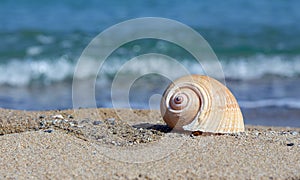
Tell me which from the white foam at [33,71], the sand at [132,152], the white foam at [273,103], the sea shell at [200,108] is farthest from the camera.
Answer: the white foam at [33,71]

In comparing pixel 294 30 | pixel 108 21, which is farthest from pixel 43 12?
pixel 294 30

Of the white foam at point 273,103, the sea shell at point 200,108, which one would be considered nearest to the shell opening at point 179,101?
the sea shell at point 200,108

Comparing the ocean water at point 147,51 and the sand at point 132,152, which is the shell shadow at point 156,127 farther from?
the ocean water at point 147,51

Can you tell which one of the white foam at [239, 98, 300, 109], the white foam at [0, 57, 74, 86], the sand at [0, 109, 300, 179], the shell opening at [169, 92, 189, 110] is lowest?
the sand at [0, 109, 300, 179]

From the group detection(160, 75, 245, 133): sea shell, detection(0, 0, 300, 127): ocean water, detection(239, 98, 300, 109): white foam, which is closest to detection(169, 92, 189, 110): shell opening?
detection(160, 75, 245, 133): sea shell

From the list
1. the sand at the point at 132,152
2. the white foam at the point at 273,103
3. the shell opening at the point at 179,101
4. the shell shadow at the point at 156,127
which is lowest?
the sand at the point at 132,152

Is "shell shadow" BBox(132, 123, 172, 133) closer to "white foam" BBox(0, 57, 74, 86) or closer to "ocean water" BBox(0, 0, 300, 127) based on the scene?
"ocean water" BBox(0, 0, 300, 127)
